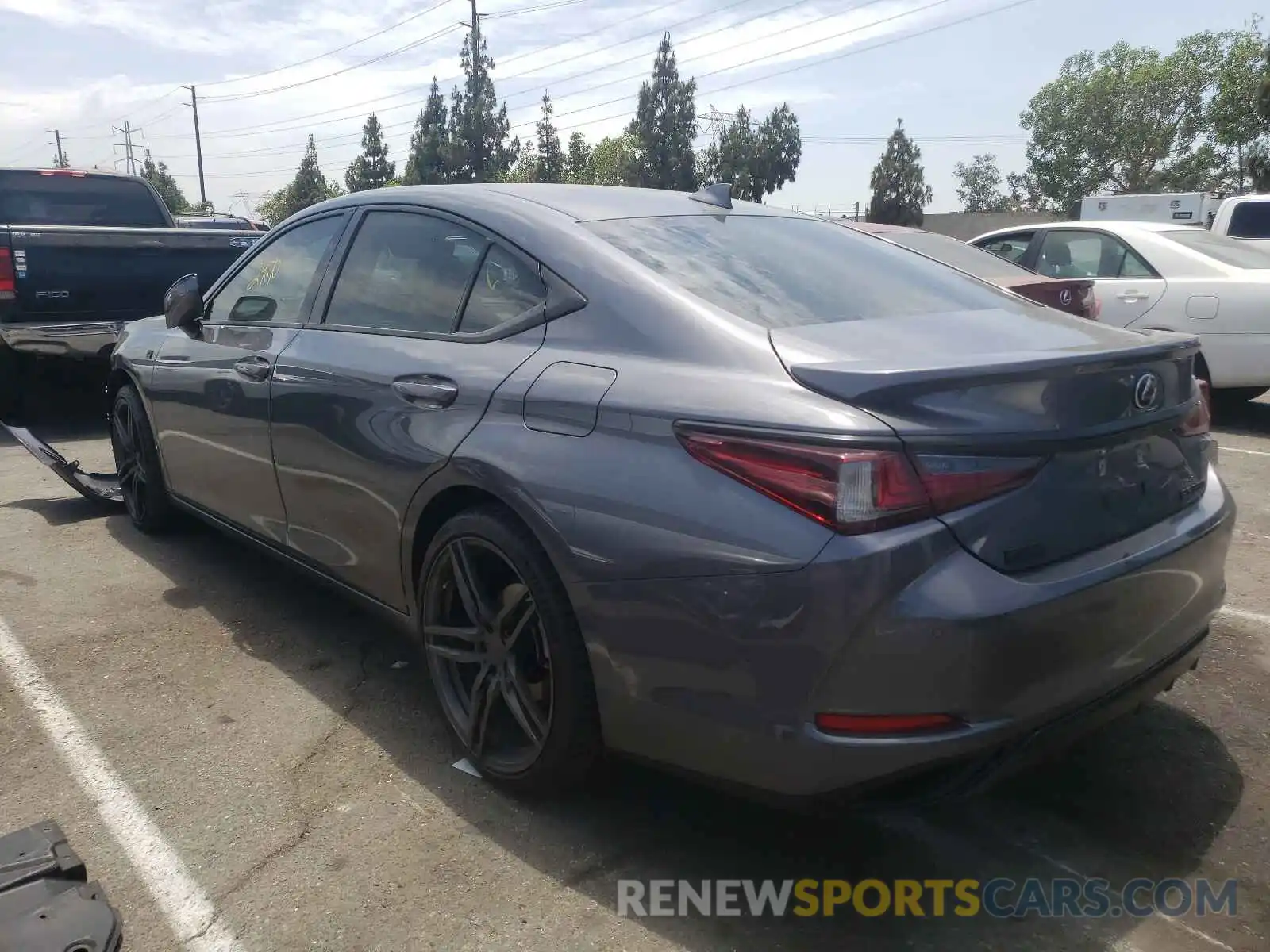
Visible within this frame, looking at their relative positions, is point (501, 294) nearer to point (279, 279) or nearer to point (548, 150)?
point (279, 279)

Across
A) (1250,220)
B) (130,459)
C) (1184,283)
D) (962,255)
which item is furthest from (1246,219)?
(130,459)

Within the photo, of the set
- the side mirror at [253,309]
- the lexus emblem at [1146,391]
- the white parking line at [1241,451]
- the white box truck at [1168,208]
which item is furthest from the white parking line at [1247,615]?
the white box truck at [1168,208]

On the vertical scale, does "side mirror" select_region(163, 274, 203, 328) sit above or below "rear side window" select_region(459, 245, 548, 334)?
below

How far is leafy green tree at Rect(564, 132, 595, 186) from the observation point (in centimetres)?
7319

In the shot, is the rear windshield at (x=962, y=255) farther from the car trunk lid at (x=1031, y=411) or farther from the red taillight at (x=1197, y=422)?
the car trunk lid at (x=1031, y=411)

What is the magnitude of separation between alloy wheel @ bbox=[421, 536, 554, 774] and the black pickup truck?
5535 mm

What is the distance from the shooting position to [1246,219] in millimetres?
11570

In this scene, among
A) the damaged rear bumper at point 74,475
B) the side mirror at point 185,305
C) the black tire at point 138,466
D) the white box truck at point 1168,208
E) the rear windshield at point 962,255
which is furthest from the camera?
the white box truck at point 1168,208

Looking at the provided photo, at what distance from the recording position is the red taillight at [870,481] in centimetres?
191

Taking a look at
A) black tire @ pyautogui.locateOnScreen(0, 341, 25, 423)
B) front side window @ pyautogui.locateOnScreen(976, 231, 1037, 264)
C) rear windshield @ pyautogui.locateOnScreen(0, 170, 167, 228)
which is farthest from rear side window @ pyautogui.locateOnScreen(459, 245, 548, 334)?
rear windshield @ pyautogui.locateOnScreen(0, 170, 167, 228)

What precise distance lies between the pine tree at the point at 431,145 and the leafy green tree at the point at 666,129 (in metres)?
12.8

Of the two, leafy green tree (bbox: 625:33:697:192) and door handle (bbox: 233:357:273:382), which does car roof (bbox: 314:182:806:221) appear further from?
leafy green tree (bbox: 625:33:697:192)

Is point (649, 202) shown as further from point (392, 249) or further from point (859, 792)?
point (859, 792)

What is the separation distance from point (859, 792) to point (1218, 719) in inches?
64.5
